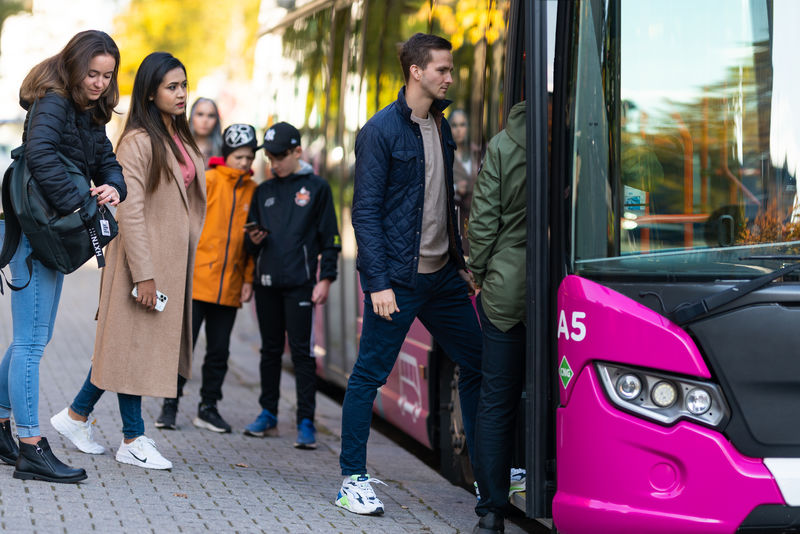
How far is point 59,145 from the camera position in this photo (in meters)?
4.94

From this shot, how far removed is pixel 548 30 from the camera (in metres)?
4.14

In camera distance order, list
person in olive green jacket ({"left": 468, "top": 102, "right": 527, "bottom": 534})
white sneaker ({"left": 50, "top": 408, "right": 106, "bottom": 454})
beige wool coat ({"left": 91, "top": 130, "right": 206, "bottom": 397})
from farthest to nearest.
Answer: white sneaker ({"left": 50, "top": 408, "right": 106, "bottom": 454})
beige wool coat ({"left": 91, "top": 130, "right": 206, "bottom": 397})
person in olive green jacket ({"left": 468, "top": 102, "right": 527, "bottom": 534})

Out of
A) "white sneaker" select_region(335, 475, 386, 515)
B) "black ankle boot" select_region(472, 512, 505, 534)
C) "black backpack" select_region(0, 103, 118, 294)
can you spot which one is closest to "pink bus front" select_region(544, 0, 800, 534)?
"black ankle boot" select_region(472, 512, 505, 534)

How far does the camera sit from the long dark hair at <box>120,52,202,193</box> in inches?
217

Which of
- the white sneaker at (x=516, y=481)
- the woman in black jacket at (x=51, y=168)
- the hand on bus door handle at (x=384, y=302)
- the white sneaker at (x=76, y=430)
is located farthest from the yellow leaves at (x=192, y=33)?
the white sneaker at (x=516, y=481)

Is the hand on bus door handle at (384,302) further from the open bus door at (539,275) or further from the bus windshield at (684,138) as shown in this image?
the bus windshield at (684,138)

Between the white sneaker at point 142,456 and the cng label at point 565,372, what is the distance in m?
2.32

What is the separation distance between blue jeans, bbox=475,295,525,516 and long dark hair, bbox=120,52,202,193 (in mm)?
1831

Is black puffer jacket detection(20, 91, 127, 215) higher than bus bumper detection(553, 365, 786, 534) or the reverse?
higher

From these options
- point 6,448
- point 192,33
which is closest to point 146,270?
point 6,448

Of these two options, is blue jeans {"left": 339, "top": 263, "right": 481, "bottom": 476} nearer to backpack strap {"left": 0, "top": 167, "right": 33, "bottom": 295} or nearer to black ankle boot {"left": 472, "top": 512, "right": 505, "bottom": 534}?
black ankle boot {"left": 472, "top": 512, "right": 505, "bottom": 534}

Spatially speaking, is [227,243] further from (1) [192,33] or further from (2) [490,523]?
(1) [192,33]

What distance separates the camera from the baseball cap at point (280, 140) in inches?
263

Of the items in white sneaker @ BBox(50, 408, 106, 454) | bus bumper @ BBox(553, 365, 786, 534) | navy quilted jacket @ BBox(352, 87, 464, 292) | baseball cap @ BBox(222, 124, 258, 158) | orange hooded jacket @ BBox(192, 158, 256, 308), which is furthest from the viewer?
baseball cap @ BBox(222, 124, 258, 158)
